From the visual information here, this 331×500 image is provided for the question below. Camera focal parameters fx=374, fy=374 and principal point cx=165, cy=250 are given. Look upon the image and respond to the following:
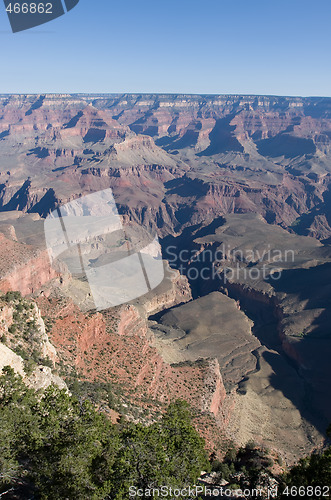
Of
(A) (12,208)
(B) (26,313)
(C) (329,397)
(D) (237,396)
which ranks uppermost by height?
(B) (26,313)

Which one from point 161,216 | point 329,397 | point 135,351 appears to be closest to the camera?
point 135,351

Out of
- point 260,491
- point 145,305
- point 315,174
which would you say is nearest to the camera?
point 260,491

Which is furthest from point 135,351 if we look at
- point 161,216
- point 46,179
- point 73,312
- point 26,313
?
point 46,179

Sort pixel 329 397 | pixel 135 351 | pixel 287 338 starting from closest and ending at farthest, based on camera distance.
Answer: pixel 135 351 < pixel 329 397 < pixel 287 338

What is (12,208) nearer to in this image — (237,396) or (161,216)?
(161,216)

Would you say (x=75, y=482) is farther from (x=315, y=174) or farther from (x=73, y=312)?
(x=315, y=174)

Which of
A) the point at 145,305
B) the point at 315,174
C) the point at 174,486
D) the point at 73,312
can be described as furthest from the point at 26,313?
the point at 315,174

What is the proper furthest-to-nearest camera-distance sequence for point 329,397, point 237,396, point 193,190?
point 193,190
point 329,397
point 237,396

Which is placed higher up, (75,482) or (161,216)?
(75,482)

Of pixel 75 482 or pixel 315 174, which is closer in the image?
pixel 75 482
